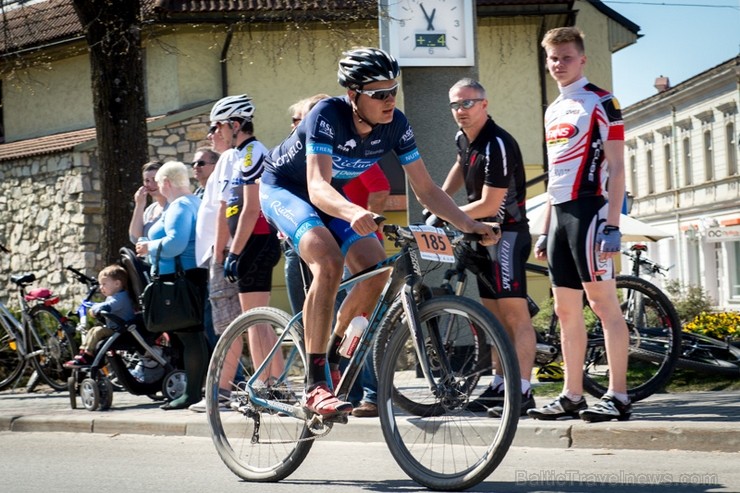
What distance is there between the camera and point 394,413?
212 inches

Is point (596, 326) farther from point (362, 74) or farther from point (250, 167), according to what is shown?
point (362, 74)

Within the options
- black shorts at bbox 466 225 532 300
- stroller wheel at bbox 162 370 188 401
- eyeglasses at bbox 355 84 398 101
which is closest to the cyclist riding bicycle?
eyeglasses at bbox 355 84 398 101

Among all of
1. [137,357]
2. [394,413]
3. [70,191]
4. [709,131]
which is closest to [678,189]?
[709,131]

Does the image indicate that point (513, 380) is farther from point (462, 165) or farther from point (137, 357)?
point (137, 357)

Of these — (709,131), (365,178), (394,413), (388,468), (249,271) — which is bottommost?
(388,468)

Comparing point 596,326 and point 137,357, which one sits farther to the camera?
point 137,357

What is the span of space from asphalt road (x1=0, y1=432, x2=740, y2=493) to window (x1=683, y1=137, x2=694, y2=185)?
Answer: 53.8 metres

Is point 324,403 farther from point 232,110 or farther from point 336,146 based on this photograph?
point 232,110

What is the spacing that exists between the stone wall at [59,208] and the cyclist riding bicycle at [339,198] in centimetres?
1661

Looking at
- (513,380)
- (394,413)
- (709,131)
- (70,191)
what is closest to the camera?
(513,380)

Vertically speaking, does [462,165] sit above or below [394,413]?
above

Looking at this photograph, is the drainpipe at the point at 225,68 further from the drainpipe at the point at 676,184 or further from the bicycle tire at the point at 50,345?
the drainpipe at the point at 676,184

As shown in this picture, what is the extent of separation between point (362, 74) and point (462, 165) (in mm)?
2296

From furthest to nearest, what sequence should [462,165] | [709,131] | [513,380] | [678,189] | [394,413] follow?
[678,189]
[709,131]
[462,165]
[394,413]
[513,380]
